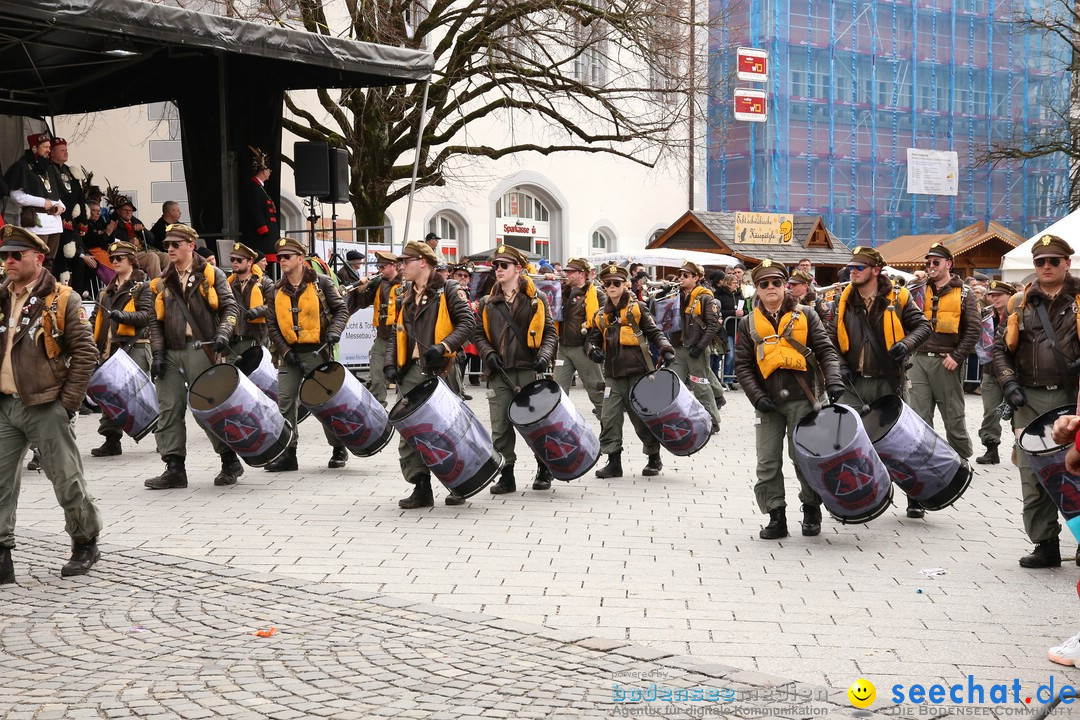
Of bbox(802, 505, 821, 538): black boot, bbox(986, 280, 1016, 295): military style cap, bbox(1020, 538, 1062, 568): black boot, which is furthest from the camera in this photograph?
bbox(986, 280, 1016, 295): military style cap

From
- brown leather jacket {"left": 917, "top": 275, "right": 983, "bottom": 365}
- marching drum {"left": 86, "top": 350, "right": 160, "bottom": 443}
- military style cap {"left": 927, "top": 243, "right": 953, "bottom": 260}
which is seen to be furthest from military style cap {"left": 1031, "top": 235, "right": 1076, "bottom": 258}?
marching drum {"left": 86, "top": 350, "right": 160, "bottom": 443}

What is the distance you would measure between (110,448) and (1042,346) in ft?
27.0

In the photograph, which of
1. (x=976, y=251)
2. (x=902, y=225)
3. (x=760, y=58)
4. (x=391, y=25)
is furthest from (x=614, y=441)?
(x=902, y=225)

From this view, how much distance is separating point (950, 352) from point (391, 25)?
550 inches

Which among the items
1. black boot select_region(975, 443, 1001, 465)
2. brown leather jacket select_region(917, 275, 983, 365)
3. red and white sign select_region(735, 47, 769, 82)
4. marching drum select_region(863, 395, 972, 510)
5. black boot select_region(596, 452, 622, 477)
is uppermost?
red and white sign select_region(735, 47, 769, 82)

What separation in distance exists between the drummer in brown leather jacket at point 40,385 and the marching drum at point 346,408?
309 cm

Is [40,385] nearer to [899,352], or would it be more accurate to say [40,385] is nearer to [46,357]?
[46,357]

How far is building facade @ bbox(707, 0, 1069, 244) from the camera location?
4428 cm

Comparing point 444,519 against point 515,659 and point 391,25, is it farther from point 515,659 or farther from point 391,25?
point 391,25

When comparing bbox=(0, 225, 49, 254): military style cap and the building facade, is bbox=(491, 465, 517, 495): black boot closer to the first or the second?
bbox=(0, 225, 49, 254): military style cap

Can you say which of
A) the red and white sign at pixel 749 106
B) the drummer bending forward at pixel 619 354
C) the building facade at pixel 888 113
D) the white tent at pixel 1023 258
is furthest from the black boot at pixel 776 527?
the building facade at pixel 888 113

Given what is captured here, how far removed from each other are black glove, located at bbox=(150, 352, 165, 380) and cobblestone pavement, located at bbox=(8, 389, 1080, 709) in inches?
34.8

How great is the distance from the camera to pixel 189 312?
10.4 metres

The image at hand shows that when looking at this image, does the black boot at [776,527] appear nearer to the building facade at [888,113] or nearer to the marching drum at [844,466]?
the marching drum at [844,466]
